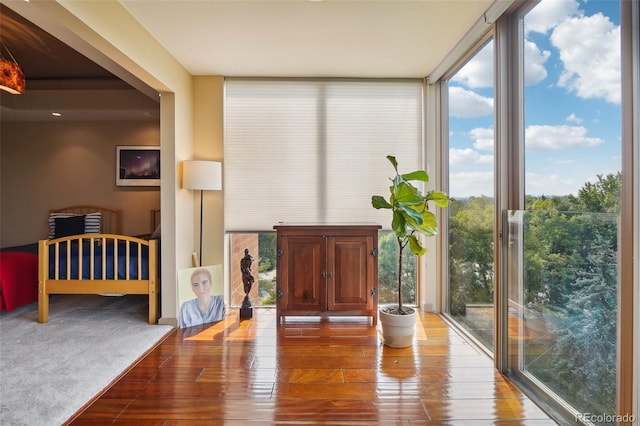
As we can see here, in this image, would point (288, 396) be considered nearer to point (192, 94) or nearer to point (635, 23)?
point (635, 23)

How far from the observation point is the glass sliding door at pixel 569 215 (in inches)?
57.4

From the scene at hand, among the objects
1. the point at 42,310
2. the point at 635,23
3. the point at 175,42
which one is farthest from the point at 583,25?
the point at 42,310

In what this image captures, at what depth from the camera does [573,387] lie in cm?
167

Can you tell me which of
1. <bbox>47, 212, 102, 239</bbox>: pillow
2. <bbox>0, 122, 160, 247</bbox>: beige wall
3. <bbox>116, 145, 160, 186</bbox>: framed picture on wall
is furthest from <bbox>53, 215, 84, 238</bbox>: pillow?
<bbox>116, 145, 160, 186</bbox>: framed picture on wall

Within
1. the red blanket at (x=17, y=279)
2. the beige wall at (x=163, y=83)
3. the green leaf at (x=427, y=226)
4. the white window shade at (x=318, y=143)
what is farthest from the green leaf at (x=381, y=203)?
the red blanket at (x=17, y=279)

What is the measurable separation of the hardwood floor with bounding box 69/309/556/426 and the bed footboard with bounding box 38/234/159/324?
2.11 ft

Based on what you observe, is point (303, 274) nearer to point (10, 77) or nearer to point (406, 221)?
point (406, 221)

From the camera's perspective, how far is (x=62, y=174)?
4.76 metres

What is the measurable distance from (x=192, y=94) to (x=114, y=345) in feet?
8.21

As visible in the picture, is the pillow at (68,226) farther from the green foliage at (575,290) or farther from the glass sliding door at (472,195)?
the green foliage at (575,290)

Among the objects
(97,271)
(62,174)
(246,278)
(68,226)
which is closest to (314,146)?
(246,278)

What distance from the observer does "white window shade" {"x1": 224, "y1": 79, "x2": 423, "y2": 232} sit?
3.48 meters

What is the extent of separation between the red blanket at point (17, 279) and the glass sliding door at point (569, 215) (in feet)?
14.8

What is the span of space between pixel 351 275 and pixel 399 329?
70cm
